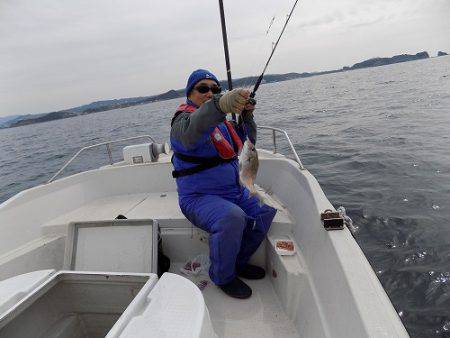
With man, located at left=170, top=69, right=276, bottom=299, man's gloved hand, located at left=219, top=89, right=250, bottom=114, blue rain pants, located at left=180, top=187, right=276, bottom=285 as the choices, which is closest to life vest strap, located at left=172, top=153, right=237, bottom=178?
man, located at left=170, top=69, right=276, bottom=299

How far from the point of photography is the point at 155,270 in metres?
2.88

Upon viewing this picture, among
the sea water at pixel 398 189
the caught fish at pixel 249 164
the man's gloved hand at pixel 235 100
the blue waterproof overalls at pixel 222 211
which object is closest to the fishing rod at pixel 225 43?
the blue waterproof overalls at pixel 222 211

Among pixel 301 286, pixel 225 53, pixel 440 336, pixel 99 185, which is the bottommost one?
pixel 440 336

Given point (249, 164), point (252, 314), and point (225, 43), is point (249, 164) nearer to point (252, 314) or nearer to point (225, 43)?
point (252, 314)

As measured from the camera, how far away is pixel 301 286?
2.57 m

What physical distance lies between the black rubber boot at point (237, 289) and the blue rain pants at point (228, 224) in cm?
7

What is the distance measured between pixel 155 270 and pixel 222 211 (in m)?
0.82

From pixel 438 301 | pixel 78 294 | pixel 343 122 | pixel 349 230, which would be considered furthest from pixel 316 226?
pixel 343 122

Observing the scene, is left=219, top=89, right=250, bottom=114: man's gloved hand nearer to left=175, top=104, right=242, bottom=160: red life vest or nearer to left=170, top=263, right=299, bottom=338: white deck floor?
left=175, top=104, right=242, bottom=160: red life vest

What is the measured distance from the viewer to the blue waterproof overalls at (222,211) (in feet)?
9.09

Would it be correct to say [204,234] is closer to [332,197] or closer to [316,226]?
[316,226]

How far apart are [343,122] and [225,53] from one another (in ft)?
42.8

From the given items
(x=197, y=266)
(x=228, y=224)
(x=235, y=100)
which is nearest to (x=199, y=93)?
(x=235, y=100)

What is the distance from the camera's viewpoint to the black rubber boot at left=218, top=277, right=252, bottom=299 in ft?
9.66
